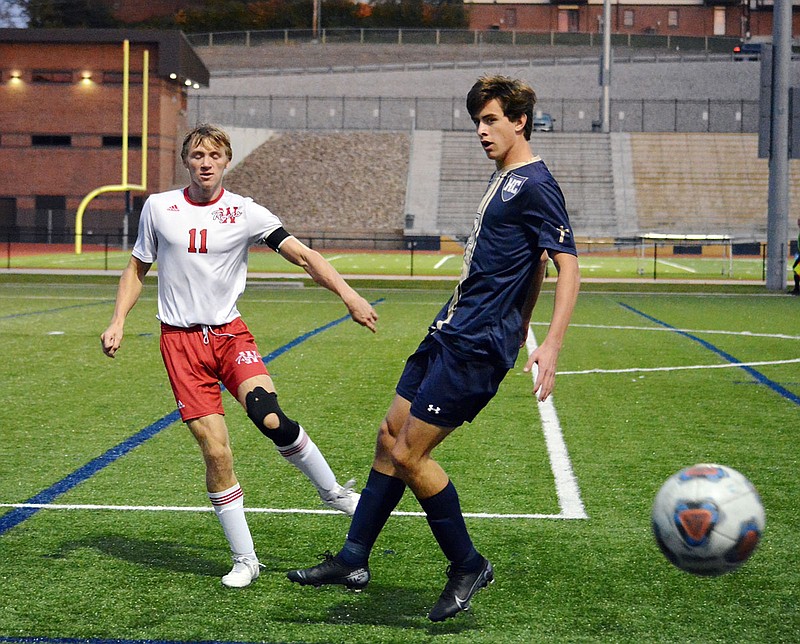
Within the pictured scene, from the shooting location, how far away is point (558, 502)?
6555 mm

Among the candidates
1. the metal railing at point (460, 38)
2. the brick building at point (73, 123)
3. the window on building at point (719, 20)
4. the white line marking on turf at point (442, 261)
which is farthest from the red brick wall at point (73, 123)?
the window on building at point (719, 20)

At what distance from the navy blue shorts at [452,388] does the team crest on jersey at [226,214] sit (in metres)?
1.32

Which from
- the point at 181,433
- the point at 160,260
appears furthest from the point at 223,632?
the point at 181,433

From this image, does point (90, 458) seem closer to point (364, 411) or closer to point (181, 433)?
point (181, 433)

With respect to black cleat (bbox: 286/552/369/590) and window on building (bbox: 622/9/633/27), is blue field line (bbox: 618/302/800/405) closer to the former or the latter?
black cleat (bbox: 286/552/369/590)

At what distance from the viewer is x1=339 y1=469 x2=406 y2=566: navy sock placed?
4.80 metres

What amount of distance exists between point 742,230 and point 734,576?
4907 cm

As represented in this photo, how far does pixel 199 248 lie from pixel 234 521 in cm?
123

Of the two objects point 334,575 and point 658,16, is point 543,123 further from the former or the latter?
point 334,575

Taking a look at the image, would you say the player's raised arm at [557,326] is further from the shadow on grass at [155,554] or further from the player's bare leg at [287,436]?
the shadow on grass at [155,554]

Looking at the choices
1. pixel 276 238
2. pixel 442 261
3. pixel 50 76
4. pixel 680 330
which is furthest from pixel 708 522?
pixel 50 76

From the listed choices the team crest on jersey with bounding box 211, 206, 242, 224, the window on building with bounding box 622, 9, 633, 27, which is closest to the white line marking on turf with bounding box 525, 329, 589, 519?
the team crest on jersey with bounding box 211, 206, 242, 224

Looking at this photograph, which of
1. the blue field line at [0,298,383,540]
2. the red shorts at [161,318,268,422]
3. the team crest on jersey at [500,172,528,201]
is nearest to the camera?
the team crest on jersey at [500,172,528,201]

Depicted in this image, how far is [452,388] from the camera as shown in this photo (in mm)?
4465
